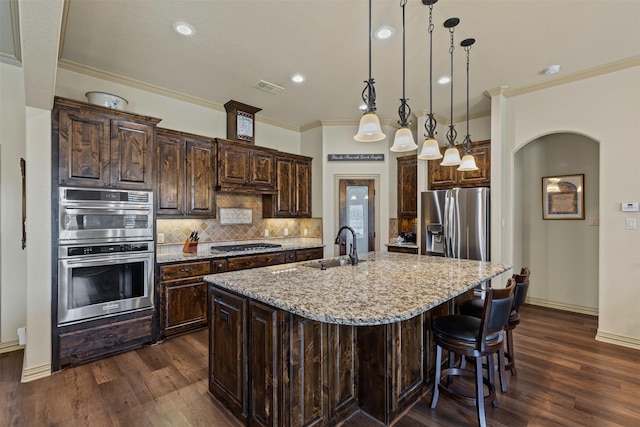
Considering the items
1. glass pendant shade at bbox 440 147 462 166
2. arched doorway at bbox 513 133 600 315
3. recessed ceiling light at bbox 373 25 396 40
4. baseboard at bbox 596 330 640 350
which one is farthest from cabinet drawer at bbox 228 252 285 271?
baseboard at bbox 596 330 640 350

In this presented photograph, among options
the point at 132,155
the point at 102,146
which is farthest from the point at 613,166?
the point at 102,146

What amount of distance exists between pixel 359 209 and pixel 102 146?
3893 mm

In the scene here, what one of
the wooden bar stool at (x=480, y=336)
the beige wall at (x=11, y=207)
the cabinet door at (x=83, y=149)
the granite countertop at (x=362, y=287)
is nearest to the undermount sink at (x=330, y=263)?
the granite countertop at (x=362, y=287)

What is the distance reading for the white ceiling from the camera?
247 cm

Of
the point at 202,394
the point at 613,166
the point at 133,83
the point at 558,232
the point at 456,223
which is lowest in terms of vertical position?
the point at 202,394

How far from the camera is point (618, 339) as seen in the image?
10.9 ft

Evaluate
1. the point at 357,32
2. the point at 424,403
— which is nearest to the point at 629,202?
the point at 424,403

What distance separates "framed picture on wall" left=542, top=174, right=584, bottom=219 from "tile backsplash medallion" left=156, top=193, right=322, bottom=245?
3619 millimetres

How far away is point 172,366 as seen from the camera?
9.29 ft

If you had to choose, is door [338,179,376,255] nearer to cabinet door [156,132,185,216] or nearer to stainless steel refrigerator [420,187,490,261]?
stainless steel refrigerator [420,187,490,261]

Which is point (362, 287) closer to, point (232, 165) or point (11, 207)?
point (232, 165)

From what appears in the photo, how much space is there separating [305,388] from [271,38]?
2.97 metres

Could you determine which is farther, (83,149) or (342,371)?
(83,149)

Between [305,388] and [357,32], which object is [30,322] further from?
[357,32]
